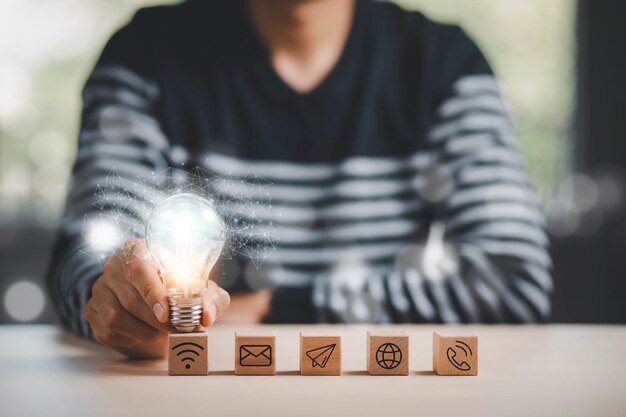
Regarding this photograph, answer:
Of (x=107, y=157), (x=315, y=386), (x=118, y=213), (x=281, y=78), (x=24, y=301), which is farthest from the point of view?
(x=24, y=301)

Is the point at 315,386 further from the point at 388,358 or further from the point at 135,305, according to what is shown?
the point at 135,305

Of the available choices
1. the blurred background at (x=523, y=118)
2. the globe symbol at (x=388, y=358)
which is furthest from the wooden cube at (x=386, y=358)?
the blurred background at (x=523, y=118)

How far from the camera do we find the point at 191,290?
29.0 inches

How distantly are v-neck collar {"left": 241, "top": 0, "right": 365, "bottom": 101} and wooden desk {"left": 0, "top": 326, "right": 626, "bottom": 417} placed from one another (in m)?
0.64

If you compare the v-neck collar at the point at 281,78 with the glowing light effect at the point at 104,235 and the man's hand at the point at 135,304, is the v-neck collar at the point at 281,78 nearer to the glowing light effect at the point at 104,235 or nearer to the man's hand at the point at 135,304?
the glowing light effect at the point at 104,235

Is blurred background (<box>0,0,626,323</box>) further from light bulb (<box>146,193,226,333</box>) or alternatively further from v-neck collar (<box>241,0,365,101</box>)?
light bulb (<box>146,193,226,333</box>)

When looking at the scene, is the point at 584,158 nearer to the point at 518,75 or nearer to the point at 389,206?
the point at 518,75

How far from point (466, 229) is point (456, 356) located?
1.91 feet

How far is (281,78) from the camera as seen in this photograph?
4.54ft

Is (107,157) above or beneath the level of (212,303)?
above

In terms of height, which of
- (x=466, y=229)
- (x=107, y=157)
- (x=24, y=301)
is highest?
(x=107, y=157)

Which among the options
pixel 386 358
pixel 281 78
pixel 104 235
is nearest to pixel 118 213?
pixel 104 235

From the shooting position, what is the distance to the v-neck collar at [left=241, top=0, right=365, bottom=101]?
138cm

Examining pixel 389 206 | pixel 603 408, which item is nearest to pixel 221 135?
pixel 389 206
